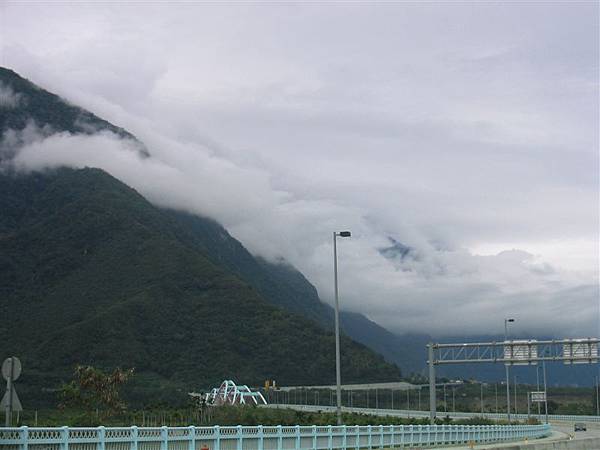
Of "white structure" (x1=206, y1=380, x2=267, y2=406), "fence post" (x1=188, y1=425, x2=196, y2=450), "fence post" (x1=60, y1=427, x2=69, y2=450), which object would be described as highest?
"fence post" (x1=60, y1=427, x2=69, y2=450)

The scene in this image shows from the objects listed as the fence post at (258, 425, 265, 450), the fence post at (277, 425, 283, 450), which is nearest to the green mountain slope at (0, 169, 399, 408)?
the fence post at (277, 425, 283, 450)

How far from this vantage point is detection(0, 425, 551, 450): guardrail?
21656 millimetres

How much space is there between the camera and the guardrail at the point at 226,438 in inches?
853

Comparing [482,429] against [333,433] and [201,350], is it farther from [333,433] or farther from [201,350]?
[201,350]

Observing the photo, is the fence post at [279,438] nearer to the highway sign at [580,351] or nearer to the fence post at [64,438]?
the fence post at [64,438]

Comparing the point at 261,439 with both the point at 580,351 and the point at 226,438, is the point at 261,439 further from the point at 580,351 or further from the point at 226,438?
the point at 580,351

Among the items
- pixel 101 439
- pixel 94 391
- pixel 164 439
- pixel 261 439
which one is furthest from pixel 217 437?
pixel 94 391

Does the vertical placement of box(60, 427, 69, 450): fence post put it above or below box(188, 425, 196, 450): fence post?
above

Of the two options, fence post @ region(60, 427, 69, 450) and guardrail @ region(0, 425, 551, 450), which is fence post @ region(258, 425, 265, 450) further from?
fence post @ region(60, 427, 69, 450)

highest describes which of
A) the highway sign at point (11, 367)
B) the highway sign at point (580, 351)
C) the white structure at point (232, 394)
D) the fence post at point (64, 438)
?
the highway sign at point (580, 351)

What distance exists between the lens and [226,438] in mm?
28922

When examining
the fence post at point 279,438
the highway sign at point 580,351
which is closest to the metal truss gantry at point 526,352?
the highway sign at point 580,351

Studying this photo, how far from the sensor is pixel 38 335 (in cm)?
15875

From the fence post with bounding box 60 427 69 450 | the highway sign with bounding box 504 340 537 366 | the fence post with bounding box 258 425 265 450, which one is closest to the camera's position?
the fence post with bounding box 60 427 69 450
